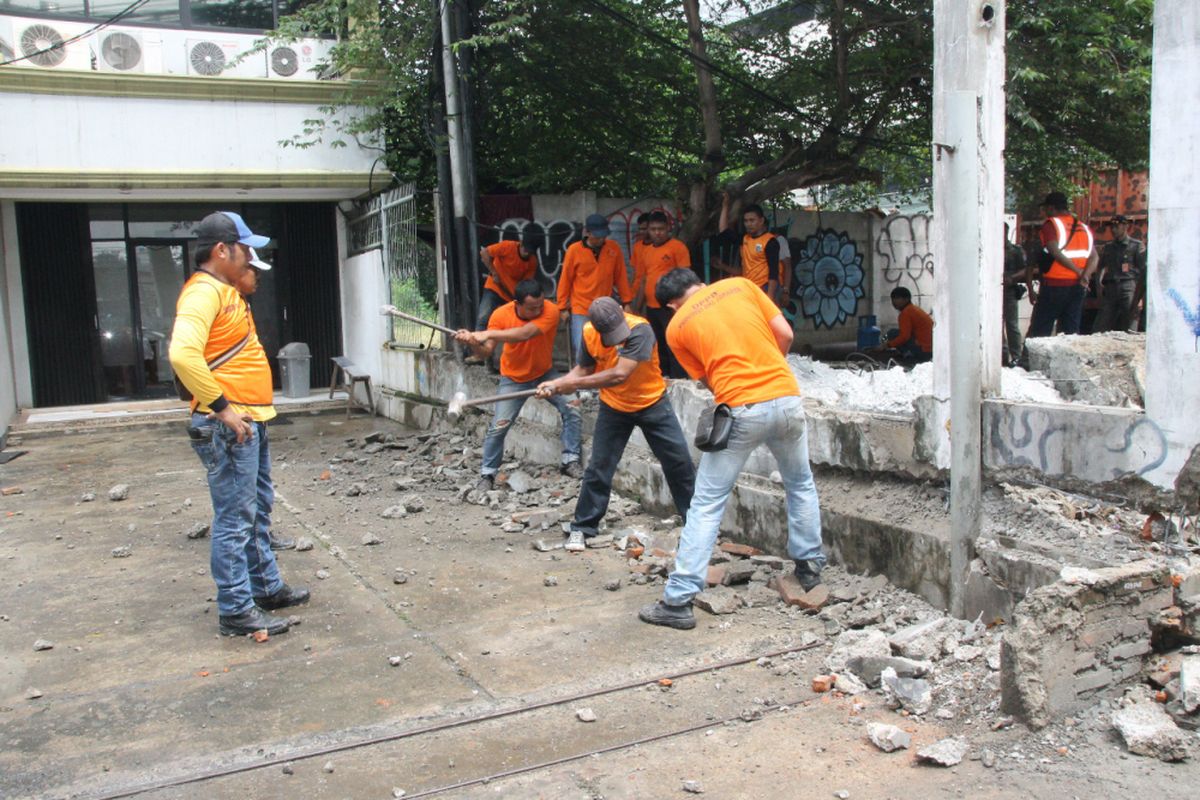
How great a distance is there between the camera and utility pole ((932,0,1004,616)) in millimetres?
4641

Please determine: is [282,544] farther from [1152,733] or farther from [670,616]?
[1152,733]

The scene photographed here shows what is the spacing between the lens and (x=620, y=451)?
6270mm

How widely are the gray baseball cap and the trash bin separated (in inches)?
330

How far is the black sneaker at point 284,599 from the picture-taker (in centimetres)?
522

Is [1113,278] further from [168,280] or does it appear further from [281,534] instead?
[168,280]

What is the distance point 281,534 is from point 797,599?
3600 millimetres

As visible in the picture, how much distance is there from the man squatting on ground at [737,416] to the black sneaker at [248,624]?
5.77 feet

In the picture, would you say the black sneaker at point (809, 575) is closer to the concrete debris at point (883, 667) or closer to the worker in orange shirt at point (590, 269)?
the concrete debris at point (883, 667)

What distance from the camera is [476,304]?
10.4 meters

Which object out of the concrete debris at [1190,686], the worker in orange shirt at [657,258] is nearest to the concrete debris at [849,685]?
the concrete debris at [1190,686]

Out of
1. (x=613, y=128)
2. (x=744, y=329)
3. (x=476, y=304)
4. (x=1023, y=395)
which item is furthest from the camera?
(x=613, y=128)

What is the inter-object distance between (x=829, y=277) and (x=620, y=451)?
9.52m

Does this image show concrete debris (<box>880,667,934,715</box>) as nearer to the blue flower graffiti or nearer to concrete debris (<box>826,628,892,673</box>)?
concrete debris (<box>826,628,892,673</box>)

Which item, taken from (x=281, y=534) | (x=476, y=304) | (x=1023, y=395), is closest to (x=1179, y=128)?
(x=1023, y=395)
